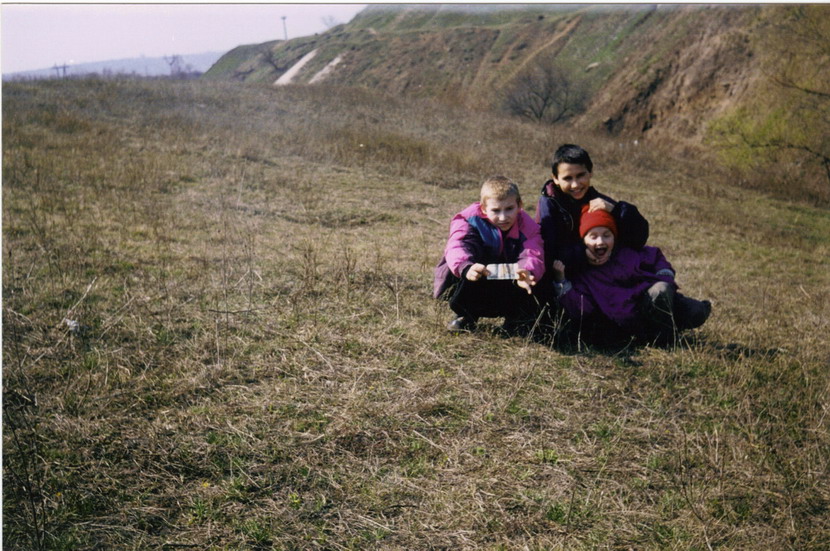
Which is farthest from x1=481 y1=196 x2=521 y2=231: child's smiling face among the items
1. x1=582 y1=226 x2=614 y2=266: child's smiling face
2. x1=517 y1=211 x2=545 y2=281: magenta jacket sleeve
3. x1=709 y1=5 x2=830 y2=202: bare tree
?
x1=709 y1=5 x2=830 y2=202: bare tree

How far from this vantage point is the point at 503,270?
13.2ft

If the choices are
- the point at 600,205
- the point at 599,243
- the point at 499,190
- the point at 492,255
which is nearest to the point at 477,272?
the point at 492,255

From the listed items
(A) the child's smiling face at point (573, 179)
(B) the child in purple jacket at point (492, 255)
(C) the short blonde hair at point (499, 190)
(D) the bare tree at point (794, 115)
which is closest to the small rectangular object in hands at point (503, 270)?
(B) the child in purple jacket at point (492, 255)

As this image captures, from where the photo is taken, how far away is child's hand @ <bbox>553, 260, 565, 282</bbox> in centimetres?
433

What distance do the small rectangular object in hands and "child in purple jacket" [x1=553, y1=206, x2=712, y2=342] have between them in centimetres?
50

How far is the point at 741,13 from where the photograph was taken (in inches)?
1146

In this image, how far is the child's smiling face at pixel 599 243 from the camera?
14.3 ft

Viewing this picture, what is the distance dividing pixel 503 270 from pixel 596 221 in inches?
34.3

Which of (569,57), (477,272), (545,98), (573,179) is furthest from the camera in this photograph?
(569,57)

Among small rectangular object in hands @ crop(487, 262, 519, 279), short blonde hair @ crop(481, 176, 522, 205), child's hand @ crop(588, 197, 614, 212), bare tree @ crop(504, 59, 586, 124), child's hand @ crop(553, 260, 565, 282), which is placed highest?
bare tree @ crop(504, 59, 586, 124)

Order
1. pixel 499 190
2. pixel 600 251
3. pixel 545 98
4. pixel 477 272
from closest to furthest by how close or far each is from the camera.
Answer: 1. pixel 477 272
2. pixel 499 190
3. pixel 600 251
4. pixel 545 98

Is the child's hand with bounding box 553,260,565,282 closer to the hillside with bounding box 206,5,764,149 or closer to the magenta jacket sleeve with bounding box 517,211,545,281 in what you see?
the magenta jacket sleeve with bounding box 517,211,545,281

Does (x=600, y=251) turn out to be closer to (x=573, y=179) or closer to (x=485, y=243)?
(x=573, y=179)

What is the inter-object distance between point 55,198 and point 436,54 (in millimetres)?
49090
